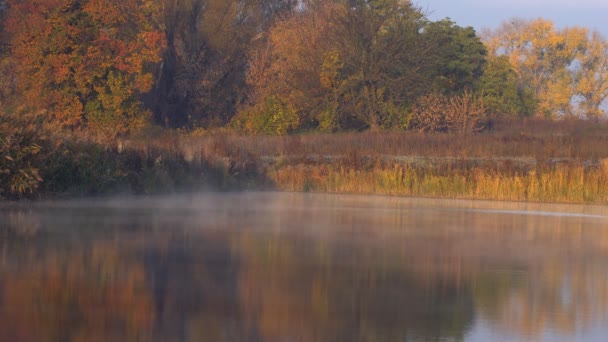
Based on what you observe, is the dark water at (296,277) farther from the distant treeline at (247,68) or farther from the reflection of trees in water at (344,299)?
the distant treeline at (247,68)

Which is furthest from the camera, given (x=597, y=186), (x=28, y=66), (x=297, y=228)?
(x=28, y=66)

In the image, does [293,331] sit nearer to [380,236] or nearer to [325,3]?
[380,236]

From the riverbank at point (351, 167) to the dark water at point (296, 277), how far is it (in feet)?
16.0

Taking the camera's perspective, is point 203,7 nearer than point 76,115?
No

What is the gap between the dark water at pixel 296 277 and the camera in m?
9.34

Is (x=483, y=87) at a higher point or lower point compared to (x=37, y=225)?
higher

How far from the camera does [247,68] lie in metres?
66.8

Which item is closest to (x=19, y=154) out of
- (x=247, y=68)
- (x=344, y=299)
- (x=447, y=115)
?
(x=344, y=299)

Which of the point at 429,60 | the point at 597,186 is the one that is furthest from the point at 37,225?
the point at 429,60

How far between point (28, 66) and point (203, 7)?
63.2ft

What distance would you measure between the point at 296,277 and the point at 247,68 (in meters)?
55.2

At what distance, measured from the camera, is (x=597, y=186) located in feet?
90.1

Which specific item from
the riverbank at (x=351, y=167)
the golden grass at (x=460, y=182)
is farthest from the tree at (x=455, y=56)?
the golden grass at (x=460, y=182)

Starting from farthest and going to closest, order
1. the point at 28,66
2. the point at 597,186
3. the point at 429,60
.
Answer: the point at 429,60 → the point at 28,66 → the point at 597,186
